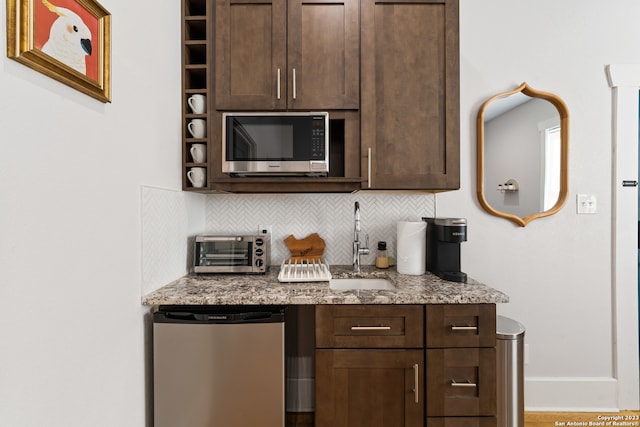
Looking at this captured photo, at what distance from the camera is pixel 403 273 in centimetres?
182

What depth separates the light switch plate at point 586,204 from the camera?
200cm

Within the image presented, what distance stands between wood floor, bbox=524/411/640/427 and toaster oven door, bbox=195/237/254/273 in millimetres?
1958

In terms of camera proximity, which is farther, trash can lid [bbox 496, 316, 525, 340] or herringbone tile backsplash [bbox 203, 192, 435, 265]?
herringbone tile backsplash [bbox 203, 192, 435, 265]

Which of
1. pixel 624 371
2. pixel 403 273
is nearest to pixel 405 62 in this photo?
pixel 403 273

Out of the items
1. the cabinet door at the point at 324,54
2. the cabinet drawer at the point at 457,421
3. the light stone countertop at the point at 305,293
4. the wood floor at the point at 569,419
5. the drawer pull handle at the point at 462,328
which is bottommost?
the wood floor at the point at 569,419

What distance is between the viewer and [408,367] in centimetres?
132

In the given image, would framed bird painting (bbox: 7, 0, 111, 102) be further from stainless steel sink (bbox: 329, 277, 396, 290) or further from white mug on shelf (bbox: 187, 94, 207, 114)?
stainless steel sink (bbox: 329, 277, 396, 290)

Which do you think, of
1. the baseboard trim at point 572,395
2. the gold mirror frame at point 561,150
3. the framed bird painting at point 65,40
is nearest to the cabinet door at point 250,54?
the framed bird painting at point 65,40

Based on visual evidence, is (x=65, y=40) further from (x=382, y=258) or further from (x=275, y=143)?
(x=382, y=258)

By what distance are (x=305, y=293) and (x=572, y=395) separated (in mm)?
1935

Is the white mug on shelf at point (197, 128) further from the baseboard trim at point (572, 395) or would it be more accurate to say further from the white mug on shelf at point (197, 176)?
the baseboard trim at point (572, 395)

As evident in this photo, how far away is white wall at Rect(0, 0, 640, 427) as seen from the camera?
2.63 ft

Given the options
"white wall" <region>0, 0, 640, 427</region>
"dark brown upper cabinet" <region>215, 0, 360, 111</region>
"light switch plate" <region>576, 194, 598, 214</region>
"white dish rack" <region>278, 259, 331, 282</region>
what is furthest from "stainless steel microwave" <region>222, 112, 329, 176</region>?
"light switch plate" <region>576, 194, 598, 214</region>

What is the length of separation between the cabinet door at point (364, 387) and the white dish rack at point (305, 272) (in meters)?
0.38
